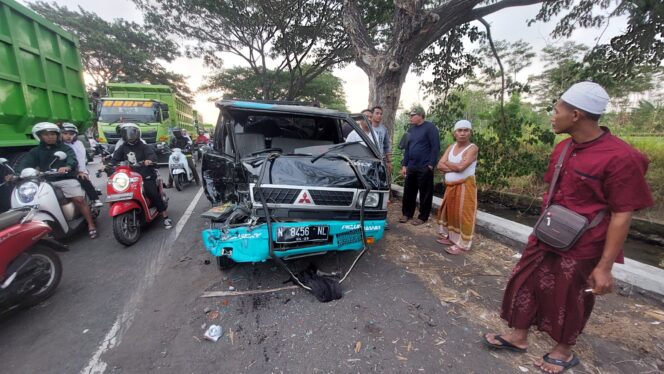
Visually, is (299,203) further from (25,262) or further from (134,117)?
(134,117)

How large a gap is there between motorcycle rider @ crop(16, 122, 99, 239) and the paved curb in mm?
5791

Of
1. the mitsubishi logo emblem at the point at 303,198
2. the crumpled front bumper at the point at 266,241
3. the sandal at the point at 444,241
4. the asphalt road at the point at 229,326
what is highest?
the mitsubishi logo emblem at the point at 303,198

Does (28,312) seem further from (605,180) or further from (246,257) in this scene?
(605,180)

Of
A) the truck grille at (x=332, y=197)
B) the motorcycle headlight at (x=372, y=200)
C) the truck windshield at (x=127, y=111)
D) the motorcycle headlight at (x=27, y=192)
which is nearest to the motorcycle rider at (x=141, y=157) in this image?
the motorcycle headlight at (x=27, y=192)

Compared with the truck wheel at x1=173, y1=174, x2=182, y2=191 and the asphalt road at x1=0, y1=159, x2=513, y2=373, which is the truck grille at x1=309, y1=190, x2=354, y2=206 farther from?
the truck wheel at x1=173, y1=174, x2=182, y2=191

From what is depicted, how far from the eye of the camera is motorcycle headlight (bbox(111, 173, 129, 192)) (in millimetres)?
3893

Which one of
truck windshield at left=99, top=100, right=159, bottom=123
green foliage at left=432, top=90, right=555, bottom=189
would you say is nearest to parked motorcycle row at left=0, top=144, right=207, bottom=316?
green foliage at left=432, top=90, right=555, bottom=189

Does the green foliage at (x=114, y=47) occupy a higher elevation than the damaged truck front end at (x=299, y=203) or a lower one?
higher

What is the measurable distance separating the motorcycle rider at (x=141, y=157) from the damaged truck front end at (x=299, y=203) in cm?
184

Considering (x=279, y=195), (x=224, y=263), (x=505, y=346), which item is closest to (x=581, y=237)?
(x=505, y=346)

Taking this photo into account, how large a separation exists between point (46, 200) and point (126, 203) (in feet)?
2.89

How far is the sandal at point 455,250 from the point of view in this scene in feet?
12.1

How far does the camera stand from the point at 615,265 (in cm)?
294

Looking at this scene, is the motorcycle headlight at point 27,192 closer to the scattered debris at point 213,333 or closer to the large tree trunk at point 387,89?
the scattered debris at point 213,333
